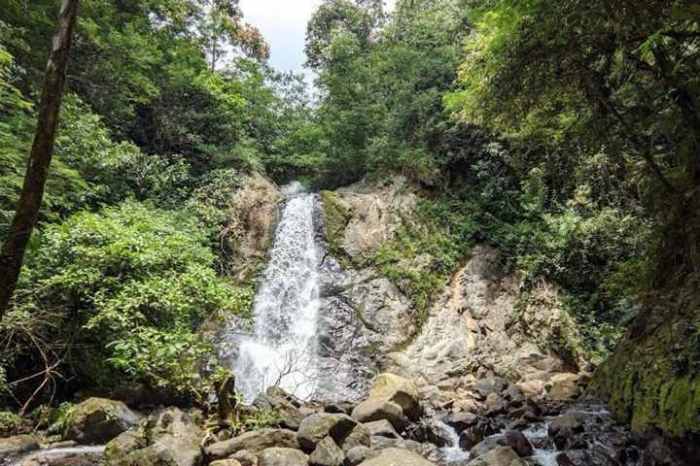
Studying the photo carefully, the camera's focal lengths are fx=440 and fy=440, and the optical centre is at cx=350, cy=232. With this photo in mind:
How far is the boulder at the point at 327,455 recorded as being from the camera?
5629 mm

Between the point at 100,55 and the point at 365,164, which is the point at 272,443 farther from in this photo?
the point at 365,164

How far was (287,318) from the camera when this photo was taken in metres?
12.7

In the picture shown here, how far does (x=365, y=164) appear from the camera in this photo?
17.8m

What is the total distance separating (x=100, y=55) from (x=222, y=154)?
16.9ft

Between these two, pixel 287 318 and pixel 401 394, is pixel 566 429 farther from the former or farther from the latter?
pixel 287 318

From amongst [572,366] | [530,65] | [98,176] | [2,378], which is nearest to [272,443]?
[2,378]

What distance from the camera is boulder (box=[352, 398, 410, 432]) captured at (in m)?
7.58

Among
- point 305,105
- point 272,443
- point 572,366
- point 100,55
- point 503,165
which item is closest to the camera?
point 272,443

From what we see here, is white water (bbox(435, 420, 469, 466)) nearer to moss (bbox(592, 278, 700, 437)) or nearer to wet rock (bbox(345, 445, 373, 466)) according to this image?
wet rock (bbox(345, 445, 373, 466))

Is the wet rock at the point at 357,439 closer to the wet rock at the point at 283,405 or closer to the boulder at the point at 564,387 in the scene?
the wet rock at the point at 283,405

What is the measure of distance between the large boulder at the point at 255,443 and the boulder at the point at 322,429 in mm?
164

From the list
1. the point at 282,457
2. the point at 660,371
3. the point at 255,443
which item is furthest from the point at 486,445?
the point at 255,443

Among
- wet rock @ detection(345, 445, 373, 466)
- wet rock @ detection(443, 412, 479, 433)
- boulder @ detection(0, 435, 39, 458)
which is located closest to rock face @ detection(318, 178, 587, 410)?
wet rock @ detection(443, 412, 479, 433)

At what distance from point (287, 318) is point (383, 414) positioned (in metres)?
5.63
